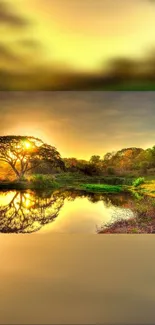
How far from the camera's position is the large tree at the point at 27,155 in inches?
259

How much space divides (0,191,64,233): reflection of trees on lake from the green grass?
33cm

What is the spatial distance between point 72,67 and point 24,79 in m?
0.75

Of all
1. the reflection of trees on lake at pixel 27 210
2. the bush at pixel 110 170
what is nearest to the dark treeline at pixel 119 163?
the bush at pixel 110 170

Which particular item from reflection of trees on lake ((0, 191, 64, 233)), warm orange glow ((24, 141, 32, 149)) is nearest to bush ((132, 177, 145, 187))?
reflection of trees on lake ((0, 191, 64, 233))

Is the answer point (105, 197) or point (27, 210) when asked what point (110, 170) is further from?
point (27, 210)

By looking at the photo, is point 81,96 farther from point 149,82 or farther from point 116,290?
point 116,290

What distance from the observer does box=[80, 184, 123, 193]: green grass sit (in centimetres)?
655

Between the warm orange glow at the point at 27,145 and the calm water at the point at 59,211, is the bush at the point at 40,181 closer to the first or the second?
the calm water at the point at 59,211

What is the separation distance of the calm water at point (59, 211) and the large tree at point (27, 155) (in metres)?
0.34

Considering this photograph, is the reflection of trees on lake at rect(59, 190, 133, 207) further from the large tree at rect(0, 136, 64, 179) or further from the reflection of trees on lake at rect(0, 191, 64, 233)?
the large tree at rect(0, 136, 64, 179)

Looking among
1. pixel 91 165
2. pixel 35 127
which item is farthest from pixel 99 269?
pixel 35 127

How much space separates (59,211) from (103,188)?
2.03 feet

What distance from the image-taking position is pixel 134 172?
658 cm

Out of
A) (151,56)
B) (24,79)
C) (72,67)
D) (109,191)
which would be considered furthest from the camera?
(109,191)
